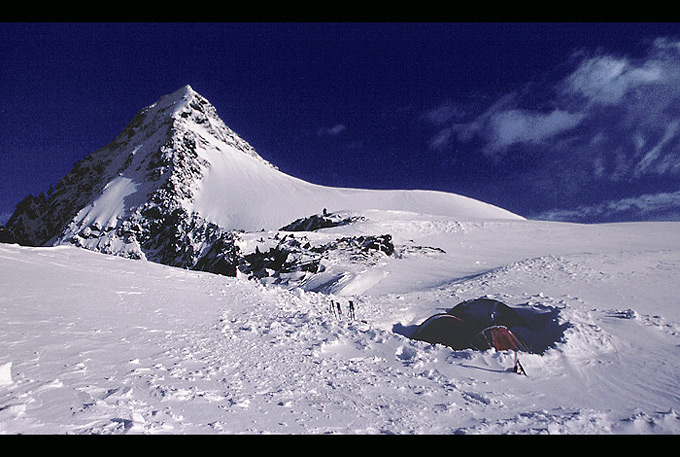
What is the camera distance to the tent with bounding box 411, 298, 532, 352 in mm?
7602

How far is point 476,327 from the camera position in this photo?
862 cm

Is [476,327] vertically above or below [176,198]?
below

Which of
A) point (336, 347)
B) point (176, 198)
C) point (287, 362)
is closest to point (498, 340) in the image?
point (336, 347)

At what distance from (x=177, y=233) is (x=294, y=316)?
71.5 m

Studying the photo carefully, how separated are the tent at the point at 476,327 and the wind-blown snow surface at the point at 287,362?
1.11 metres

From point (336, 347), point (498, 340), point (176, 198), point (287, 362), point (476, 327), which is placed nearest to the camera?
point (287, 362)

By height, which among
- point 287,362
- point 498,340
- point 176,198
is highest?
point 176,198

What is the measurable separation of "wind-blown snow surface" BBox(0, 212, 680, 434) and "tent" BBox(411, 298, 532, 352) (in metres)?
1.11

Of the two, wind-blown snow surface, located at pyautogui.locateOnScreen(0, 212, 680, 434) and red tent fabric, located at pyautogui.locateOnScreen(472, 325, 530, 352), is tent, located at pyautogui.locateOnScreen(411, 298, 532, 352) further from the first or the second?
wind-blown snow surface, located at pyautogui.locateOnScreen(0, 212, 680, 434)

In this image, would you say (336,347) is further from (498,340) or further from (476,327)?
(476,327)

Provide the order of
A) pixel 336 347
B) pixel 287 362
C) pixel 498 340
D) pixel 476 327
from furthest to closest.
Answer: pixel 476 327 < pixel 498 340 < pixel 336 347 < pixel 287 362

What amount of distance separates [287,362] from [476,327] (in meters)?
5.76

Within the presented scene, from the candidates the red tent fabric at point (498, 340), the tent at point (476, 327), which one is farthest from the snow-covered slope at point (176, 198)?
the red tent fabric at point (498, 340)

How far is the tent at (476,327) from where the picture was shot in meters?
7.60
